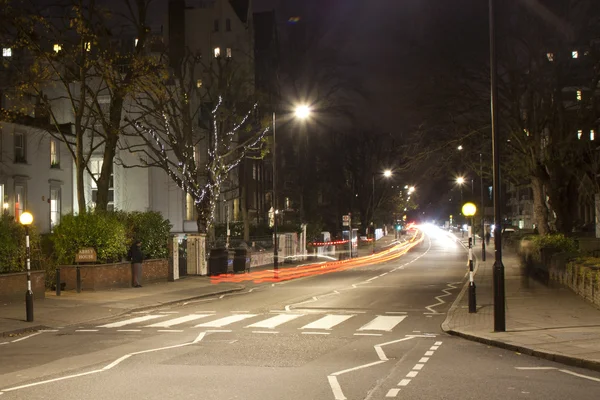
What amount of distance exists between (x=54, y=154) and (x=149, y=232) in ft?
45.1

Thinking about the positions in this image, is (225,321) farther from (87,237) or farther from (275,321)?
(87,237)

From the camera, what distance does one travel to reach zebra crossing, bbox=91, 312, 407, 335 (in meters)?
16.4

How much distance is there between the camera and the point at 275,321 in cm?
1767

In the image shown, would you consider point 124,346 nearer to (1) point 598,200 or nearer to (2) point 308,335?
(2) point 308,335

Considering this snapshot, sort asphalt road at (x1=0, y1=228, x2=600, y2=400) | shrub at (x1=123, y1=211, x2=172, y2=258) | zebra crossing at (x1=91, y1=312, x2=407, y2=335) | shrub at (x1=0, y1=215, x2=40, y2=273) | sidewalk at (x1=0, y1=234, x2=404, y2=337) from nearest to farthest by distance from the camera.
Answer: asphalt road at (x1=0, y1=228, x2=600, y2=400) < zebra crossing at (x1=91, y1=312, x2=407, y2=335) < sidewalk at (x1=0, y1=234, x2=404, y2=337) < shrub at (x1=0, y1=215, x2=40, y2=273) < shrub at (x1=123, y1=211, x2=172, y2=258)

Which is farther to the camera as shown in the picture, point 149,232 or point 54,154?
point 54,154

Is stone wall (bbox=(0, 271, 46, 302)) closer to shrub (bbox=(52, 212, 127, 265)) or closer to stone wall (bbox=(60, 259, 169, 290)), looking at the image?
stone wall (bbox=(60, 259, 169, 290))

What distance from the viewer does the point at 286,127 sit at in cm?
6134

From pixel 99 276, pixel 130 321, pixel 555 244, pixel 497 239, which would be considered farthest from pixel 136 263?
pixel 555 244

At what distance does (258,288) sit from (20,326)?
44.8 feet

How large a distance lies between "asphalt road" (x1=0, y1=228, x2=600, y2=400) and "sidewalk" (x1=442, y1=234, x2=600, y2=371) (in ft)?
1.20

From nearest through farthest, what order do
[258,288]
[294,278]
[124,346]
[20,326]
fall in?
[124,346], [20,326], [258,288], [294,278]

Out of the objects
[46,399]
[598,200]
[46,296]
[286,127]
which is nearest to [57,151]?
[46,296]

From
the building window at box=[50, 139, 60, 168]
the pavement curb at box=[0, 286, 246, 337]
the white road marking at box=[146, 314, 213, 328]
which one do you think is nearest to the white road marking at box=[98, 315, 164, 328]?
the white road marking at box=[146, 314, 213, 328]
